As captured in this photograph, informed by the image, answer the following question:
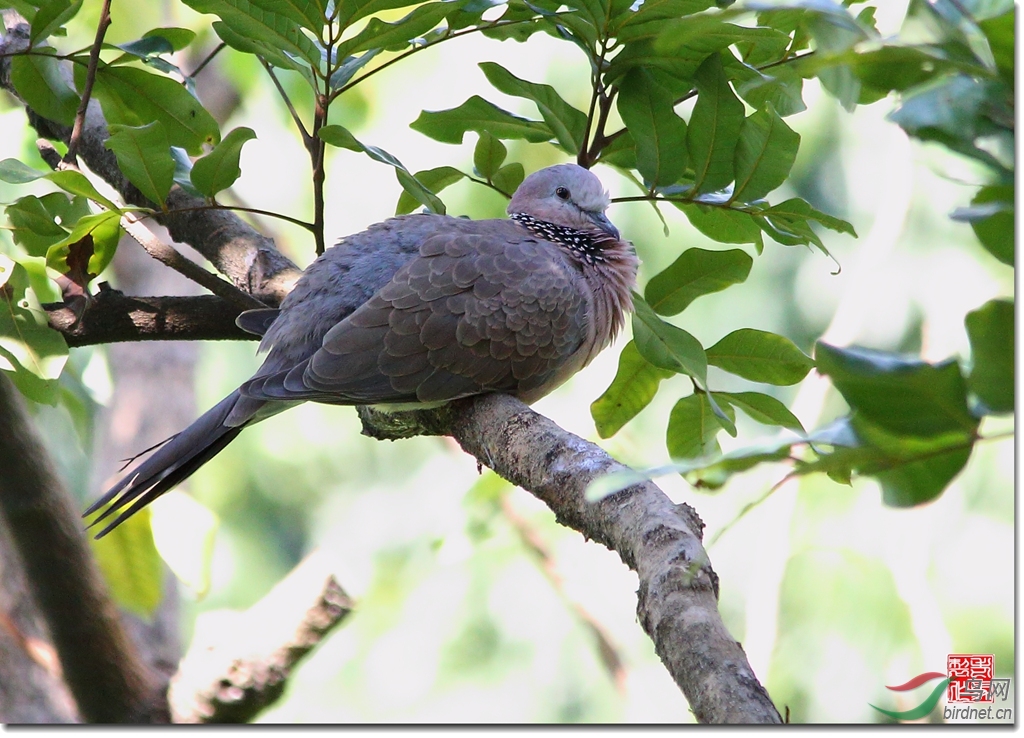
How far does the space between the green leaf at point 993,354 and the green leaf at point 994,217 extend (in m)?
0.07

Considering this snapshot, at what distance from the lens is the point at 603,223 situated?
2627 millimetres

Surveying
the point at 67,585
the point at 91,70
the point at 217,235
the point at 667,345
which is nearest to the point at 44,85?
the point at 91,70

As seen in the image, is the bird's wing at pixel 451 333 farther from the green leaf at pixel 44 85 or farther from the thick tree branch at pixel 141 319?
the green leaf at pixel 44 85

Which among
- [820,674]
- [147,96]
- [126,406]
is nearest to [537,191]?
[147,96]

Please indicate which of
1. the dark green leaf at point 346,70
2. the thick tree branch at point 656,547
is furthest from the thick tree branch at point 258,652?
the dark green leaf at point 346,70

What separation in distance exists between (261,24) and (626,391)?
0.99m

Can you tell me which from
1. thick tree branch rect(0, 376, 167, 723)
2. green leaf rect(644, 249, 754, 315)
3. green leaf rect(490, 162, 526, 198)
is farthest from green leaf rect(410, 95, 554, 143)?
thick tree branch rect(0, 376, 167, 723)

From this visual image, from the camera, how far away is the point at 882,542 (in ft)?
14.5

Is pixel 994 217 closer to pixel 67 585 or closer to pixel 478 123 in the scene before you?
pixel 478 123

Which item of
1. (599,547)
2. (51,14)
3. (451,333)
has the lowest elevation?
(599,547)

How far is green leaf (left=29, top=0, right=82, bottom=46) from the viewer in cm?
178

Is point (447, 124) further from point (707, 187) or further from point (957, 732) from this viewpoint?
point (957, 732)

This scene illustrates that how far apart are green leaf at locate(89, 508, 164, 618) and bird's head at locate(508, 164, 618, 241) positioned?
1.39 meters

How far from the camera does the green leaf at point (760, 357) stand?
1.75 m
